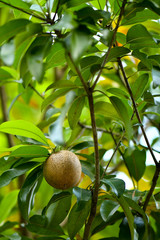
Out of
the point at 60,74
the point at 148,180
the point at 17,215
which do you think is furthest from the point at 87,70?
the point at 60,74

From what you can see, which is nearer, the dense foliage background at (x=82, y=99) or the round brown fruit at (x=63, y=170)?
the dense foliage background at (x=82, y=99)

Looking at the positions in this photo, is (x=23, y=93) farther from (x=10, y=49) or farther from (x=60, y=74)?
(x=10, y=49)

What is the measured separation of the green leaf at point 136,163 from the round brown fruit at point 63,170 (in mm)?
277

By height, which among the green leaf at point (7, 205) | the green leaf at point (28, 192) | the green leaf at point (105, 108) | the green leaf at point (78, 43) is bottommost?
the green leaf at point (7, 205)

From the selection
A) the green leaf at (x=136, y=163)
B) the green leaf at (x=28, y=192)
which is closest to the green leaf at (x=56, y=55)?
the green leaf at (x=28, y=192)

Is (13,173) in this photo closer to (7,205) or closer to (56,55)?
(56,55)

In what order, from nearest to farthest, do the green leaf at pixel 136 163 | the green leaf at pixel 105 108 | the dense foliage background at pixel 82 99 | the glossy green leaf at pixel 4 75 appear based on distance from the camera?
the dense foliage background at pixel 82 99 → the green leaf at pixel 105 108 → the green leaf at pixel 136 163 → the glossy green leaf at pixel 4 75

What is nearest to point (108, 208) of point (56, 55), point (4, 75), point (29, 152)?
point (29, 152)

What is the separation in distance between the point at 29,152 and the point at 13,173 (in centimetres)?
6

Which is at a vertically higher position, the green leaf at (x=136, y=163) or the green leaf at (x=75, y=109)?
the green leaf at (x=75, y=109)

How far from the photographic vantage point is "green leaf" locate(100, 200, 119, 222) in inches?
30.3

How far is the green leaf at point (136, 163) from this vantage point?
1.00 metres

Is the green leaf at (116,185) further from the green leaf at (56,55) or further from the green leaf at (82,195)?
the green leaf at (56,55)

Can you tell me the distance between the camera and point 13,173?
794mm
